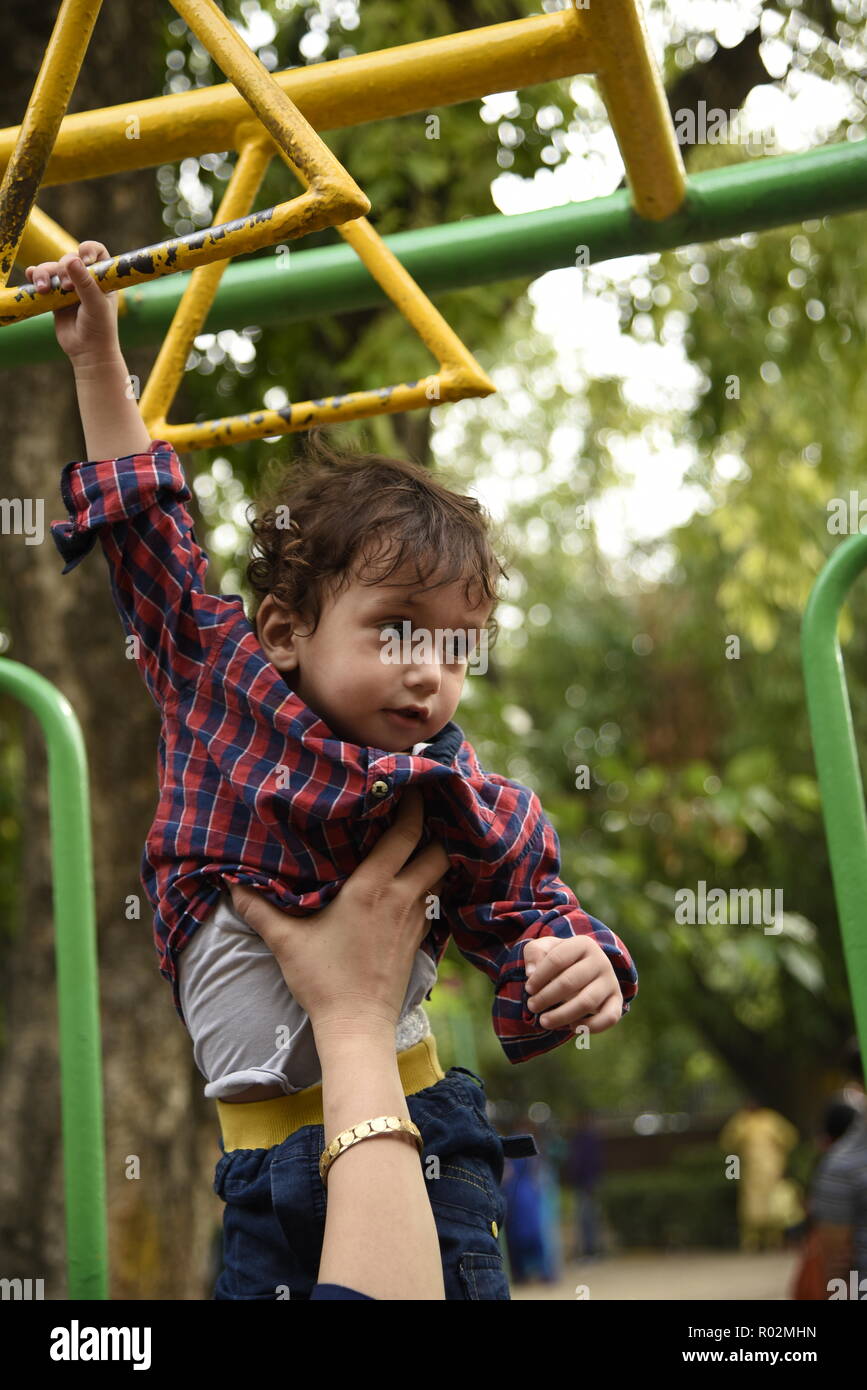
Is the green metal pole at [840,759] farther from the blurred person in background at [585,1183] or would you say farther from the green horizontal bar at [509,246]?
the blurred person in background at [585,1183]

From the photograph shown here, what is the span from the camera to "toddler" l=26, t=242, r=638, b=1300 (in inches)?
41.8

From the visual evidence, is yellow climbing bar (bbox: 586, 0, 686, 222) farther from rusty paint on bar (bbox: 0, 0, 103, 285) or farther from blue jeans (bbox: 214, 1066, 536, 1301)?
blue jeans (bbox: 214, 1066, 536, 1301)

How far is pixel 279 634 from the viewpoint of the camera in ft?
3.88

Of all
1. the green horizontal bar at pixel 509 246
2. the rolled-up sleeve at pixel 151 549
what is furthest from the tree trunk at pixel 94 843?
the rolled-up sleeve at pixel 151 549

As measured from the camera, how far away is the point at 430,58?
1287 mm

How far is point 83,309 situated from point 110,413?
10cm

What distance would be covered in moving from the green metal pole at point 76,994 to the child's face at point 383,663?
40 centimetres

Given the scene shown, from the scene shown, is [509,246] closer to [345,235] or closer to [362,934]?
[345,235]

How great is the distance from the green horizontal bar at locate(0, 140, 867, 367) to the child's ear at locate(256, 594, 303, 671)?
21.5 inches

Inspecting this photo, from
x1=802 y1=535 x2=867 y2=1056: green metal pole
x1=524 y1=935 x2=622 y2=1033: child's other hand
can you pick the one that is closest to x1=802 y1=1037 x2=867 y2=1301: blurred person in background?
x1=802 y1=535 x2=867 y2=1056: green metal pole

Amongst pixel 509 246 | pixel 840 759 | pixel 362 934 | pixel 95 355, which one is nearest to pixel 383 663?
pixel 362 934

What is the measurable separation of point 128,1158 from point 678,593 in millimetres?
8199

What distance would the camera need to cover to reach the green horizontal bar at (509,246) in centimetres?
146

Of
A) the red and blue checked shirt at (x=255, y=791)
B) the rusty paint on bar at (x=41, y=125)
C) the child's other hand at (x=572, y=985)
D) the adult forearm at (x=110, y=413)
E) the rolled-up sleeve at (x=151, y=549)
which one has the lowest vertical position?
the child's other hand at (x=572, y=985)
